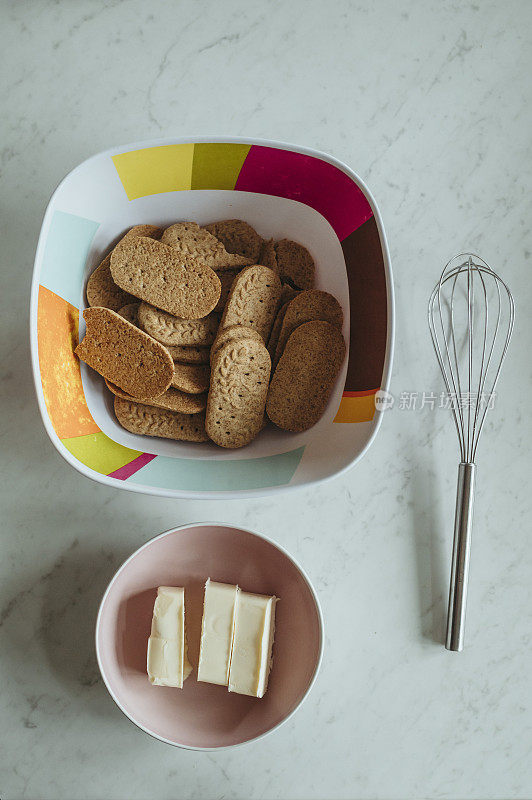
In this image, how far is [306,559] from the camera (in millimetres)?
688

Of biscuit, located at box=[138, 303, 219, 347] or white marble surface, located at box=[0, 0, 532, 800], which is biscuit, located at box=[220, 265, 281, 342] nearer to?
biscuit, located at box=[138, 303, 219, 347]

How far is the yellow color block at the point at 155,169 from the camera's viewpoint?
59cm

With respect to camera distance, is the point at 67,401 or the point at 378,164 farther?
the point at 378,164

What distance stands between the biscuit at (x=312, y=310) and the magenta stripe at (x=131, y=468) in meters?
0.19

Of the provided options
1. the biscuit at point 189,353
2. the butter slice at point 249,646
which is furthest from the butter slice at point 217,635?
the biscuit at point 189,353

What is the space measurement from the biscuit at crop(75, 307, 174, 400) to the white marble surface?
0.14 metres

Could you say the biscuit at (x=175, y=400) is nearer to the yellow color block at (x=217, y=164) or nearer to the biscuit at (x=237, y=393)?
the biscuit at (x=237, y=393)

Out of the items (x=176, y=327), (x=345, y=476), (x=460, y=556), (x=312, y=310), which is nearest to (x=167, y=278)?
(x=176, y=327)

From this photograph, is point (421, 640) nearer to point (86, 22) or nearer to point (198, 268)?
point (198, 268)

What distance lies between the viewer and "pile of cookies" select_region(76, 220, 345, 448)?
1.96 ft

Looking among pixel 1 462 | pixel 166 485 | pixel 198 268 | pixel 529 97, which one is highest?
pixel 529 97

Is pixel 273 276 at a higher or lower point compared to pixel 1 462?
higher

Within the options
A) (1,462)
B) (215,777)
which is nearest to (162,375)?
(1,462)

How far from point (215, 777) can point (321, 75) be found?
81cm
